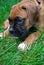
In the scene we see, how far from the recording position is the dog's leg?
4202mm

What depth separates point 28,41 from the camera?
432cm

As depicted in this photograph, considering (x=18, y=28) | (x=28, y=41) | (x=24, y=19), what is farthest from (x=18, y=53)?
(x=24, y=19)

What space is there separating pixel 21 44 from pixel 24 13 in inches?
17.7

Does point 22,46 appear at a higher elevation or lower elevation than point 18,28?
lower

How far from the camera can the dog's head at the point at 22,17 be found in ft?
14.3

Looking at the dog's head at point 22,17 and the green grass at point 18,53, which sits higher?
the dog's head at point 22,17

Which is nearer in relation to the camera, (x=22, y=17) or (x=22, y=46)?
(x=22, y=46)

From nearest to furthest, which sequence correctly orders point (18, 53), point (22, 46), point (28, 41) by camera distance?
point (18, 53)
point (22, 46)
point (28, 41)

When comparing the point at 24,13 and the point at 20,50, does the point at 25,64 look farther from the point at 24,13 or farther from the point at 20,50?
the point at 24,13

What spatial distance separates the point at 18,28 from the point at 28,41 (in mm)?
239

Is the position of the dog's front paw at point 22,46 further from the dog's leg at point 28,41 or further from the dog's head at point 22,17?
the dog's head at point 22,17

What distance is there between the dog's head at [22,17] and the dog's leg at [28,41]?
0.38 ft

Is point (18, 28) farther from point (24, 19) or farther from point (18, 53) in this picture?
point (18, 53)

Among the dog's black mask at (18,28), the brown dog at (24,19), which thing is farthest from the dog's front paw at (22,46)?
the dog's black mask at (18,28)
